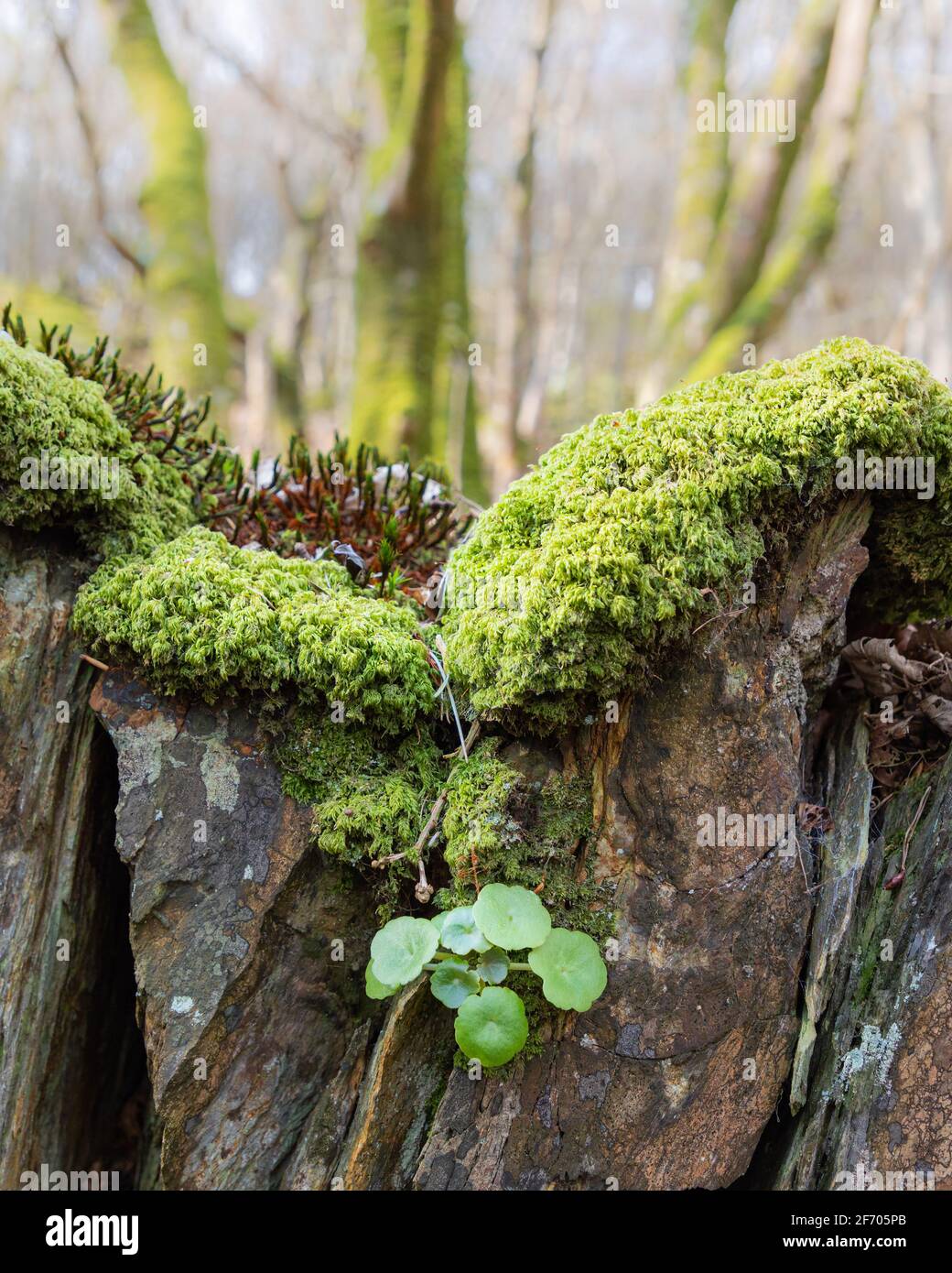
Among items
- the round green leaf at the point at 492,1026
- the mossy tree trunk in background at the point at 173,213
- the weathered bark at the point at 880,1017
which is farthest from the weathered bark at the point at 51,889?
the mossy tree trunk in background at the point at 173,213

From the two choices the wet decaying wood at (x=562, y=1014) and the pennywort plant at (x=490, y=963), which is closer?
the pennywort plant at (x=490, y=963)

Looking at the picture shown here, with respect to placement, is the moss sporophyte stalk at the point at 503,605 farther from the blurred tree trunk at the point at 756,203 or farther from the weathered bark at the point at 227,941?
the blurred tree trunk at the point at 756,203

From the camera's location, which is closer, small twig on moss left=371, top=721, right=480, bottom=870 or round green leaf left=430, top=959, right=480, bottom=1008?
round green leaf left=430, top=959, right=480, bottom=1008

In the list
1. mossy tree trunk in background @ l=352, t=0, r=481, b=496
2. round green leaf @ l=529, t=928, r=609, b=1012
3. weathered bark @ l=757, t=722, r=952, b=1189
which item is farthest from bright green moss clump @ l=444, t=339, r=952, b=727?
mossy tree trunk in background @ l=352, t=0, r=481, b=496

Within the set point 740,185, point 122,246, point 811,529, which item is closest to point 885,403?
point 811,529

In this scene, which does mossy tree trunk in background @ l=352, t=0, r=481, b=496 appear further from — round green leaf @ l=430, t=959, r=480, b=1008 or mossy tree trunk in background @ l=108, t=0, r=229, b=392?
round green leaf @ l=430, t=959, r=480, b=1008

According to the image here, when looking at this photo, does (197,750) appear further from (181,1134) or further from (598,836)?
(598,836)
